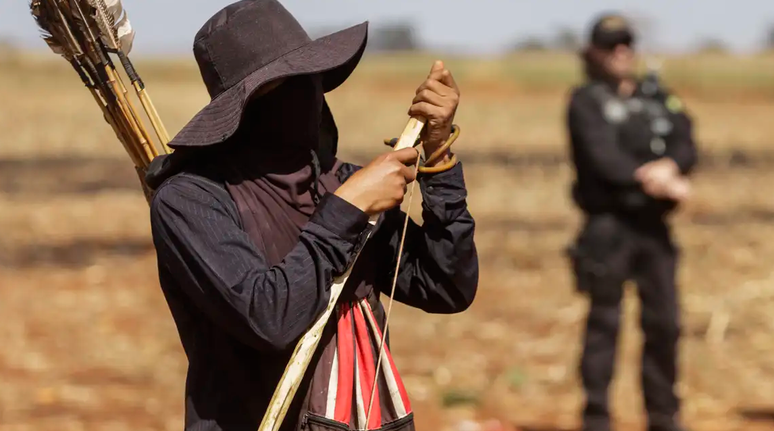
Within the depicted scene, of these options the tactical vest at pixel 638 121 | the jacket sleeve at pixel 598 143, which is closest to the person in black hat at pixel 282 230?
the jacket sleeve at pixel 598 143

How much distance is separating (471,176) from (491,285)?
8.65 metres

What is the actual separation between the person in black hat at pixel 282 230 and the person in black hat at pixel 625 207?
3726 mm

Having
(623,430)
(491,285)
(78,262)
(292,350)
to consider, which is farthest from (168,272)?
(78,262)

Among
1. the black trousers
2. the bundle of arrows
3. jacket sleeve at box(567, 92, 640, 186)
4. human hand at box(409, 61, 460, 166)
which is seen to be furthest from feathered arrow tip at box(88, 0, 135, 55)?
the black trousers

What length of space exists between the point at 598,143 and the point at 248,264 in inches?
166

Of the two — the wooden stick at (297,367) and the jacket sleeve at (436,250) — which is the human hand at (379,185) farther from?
the jacket sleeve at (436,250)

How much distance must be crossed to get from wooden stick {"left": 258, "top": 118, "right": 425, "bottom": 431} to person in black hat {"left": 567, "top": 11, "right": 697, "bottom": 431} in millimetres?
4032

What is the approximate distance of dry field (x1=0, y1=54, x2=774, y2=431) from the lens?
7586mm

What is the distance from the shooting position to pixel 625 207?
A: 20.7 ft

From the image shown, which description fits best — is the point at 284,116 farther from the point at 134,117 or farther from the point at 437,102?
the point at 134,117

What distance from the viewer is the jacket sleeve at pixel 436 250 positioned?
8.73 ft

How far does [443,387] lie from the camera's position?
25.8 feet

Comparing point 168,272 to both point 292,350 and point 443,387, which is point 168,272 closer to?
point 292,350

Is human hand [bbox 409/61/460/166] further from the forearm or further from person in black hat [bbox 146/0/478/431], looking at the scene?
A: the forearm
